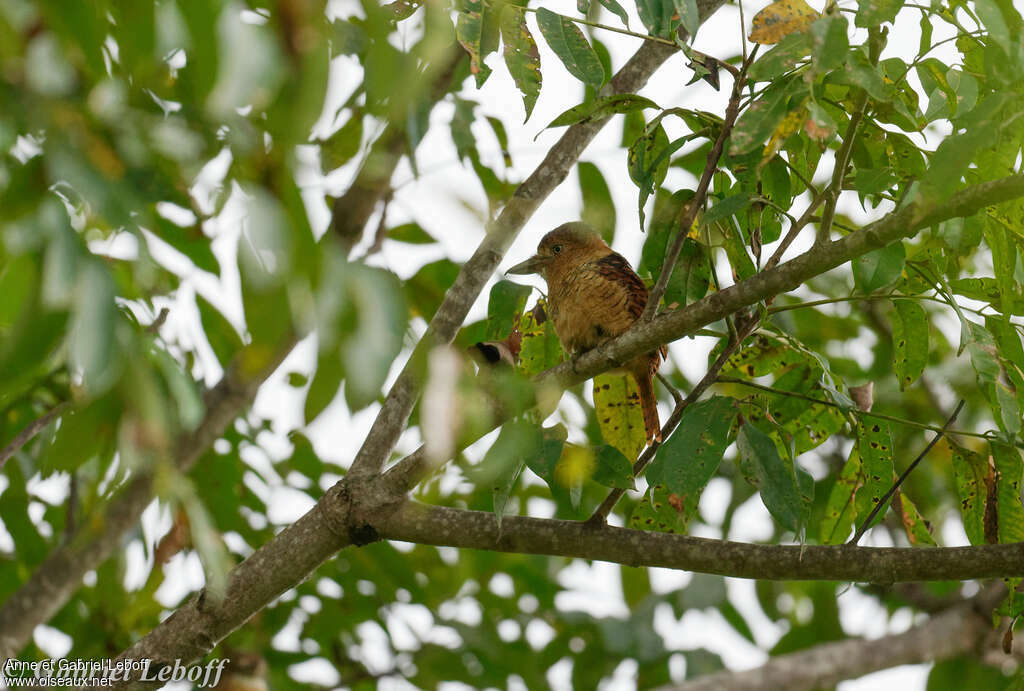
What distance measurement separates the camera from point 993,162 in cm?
207

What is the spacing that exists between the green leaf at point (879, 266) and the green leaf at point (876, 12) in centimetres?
45

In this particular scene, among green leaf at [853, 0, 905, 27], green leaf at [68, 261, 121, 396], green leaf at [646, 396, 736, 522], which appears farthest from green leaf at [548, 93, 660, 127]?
green leaf at [68, 261, 121, 396]

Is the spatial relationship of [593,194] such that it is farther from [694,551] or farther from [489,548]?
[694,551]

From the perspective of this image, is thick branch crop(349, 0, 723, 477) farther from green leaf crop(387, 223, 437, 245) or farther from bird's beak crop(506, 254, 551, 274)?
bird's beak crop(506, 254, 551, 274)

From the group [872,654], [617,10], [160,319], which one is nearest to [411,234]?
[160,319]

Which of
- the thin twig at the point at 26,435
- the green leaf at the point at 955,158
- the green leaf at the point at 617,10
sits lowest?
the green leaf at the point at 955,158

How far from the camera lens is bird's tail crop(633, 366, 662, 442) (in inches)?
109

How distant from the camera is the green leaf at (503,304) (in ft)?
8.66

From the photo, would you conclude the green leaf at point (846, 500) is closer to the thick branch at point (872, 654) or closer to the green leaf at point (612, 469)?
the green leaf at point (612, 469)

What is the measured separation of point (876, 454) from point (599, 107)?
0.99 m

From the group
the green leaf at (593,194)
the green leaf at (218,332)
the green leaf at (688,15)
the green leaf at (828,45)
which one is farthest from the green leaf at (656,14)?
the green leaf at (218,332)

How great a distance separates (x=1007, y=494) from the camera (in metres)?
2.31

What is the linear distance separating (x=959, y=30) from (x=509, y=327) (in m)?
1.24

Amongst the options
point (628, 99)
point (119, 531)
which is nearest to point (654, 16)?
point (628, 99)
